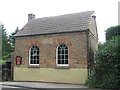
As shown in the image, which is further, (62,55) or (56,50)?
(56,50)

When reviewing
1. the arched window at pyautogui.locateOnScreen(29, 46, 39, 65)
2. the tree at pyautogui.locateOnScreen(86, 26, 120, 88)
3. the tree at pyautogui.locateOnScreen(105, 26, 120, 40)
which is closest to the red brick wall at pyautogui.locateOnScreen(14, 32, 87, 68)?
the arched window at pyautogui.locateOnScreen(29, 46, 39, 65)

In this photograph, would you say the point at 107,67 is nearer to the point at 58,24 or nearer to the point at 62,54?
the point at 62,54

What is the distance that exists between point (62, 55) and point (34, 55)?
2.96 meters

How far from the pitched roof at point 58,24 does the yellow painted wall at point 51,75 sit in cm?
355

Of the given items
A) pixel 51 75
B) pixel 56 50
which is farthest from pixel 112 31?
pixel 51 75

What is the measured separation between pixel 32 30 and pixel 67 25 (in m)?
3.78

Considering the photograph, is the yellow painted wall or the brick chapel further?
the brick chapel

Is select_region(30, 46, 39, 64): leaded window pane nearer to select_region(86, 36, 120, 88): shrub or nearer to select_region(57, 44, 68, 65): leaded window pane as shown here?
select_region(57, 44, 68, 65): leaded window pane

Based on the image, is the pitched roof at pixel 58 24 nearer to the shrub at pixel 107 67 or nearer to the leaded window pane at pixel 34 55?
the leaded window pane at pixel 34 55

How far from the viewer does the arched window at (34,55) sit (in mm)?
17234

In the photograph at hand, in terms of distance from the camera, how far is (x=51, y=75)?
1630 cm

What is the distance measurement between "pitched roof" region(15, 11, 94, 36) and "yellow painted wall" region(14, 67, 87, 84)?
355 centimetres

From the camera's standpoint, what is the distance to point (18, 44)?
18188 millimetres

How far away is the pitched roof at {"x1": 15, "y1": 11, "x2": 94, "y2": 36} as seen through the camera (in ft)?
53.6
